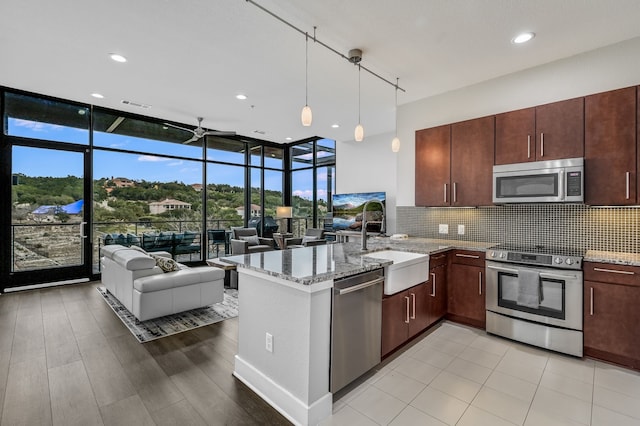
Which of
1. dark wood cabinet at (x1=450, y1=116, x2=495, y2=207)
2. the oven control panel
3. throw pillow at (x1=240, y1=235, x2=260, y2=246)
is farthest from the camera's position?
throw pillow at (x1=240, y1=235, x2=260, y2=246)

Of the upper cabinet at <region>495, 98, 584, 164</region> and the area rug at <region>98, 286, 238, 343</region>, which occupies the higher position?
the upper cabinet at <region>495, 98, 584, 164</region>

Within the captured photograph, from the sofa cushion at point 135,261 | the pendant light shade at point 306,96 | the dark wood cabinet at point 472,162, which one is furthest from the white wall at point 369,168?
the sofa cushion at point 135,261

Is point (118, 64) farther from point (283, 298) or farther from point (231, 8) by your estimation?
point (283, 298)

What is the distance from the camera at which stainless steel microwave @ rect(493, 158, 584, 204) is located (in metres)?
2.86

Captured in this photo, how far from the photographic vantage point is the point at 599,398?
2.12m

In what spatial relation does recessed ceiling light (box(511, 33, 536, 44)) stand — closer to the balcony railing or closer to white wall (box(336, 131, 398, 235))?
white wall (box(336, 131, 398, 235))

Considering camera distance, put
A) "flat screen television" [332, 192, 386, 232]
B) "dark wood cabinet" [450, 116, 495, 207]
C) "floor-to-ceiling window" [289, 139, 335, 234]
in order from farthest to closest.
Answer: "floor-to-ceiling window" [289, 139, 335, 234] < "flat screen television" [332, 192, 386, 232] < "dark wood cabinet" [450, 116, 495, 207]

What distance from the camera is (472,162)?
3.64 metres

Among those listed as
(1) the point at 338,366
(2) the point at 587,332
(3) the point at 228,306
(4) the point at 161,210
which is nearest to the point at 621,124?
(2) the point at 587,332

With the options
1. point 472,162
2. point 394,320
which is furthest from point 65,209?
point 472,162

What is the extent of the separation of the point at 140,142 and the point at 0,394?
4909mm

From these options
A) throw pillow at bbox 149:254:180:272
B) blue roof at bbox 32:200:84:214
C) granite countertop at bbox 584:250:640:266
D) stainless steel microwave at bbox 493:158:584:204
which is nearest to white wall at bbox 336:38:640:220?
stainless steel microwave at bbox 493:158:584:204

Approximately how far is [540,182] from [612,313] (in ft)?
4.30

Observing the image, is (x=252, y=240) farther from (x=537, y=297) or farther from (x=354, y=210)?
(x=537, y=297)
